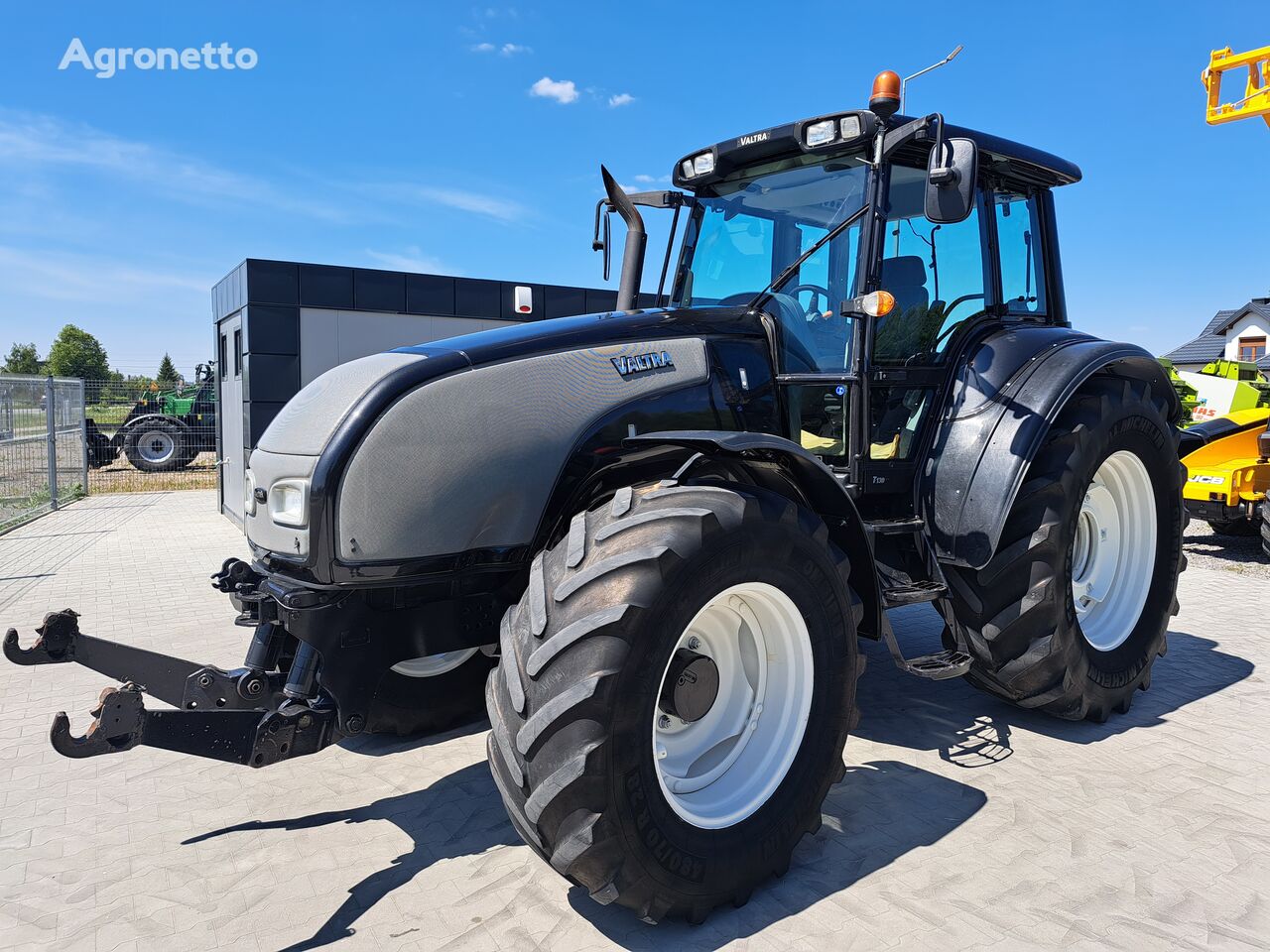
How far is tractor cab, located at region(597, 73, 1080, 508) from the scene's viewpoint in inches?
147

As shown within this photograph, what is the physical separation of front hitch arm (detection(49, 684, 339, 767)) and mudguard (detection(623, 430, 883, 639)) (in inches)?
57.6

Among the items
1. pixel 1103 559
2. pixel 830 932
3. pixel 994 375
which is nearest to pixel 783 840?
pixel 830 932

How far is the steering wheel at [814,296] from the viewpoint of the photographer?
388 cm

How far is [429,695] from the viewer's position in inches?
156

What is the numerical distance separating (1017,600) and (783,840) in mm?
1659

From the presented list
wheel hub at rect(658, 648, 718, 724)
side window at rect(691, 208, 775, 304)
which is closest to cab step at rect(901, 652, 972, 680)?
wheel hub at rect(658, 648, 718, 724)

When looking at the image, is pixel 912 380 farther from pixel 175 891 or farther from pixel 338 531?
pixel 175 891

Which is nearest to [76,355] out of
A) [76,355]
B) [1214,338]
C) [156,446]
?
[76,355]

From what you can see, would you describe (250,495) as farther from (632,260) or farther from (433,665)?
(632,260)

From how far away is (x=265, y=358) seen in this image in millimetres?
11211

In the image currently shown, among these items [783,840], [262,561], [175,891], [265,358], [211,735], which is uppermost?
[265,358]

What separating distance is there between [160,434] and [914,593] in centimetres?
1997

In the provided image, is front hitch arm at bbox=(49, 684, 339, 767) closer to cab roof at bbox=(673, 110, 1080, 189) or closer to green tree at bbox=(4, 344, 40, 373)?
cab roof at bbox=(673, 110, 1080, 189)

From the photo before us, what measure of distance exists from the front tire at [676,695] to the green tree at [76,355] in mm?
80213
